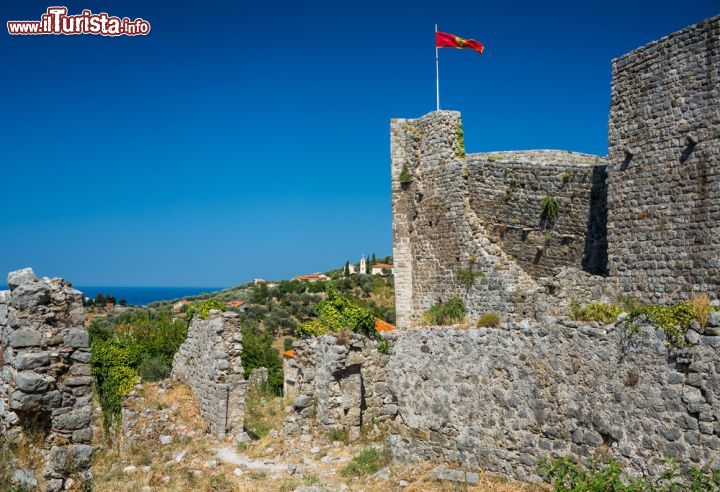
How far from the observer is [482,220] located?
57.5 ft

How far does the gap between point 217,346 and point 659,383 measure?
10513mm

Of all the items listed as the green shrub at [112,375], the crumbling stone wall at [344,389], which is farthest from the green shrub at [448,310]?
the green shrub at [112,375]

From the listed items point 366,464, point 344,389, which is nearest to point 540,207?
point 344,389

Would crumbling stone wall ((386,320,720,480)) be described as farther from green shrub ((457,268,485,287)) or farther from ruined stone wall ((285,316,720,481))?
green shrub ((457,268,485,287))

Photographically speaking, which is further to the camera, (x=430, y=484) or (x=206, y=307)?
(x=206, y=307)

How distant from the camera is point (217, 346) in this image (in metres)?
15.1

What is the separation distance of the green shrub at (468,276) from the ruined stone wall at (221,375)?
5.89m

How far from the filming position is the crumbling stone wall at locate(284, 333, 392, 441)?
13.6 metres

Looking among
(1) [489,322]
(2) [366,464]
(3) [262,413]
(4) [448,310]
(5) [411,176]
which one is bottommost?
(3) [262,413]

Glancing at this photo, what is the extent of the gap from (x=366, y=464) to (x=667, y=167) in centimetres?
854

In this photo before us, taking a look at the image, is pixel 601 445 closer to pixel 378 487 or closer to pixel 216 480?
pixel 378 487

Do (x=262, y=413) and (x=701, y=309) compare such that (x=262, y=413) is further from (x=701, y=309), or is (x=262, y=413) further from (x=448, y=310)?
(x=701, y=309)

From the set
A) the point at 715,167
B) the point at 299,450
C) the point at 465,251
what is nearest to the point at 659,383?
the point at 715,167

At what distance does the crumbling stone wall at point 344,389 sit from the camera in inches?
534
